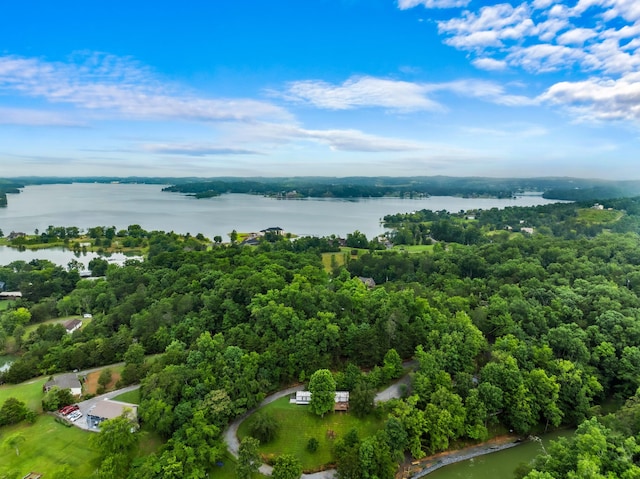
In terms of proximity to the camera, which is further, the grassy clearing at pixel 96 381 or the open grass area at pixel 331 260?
the open grass area at pixel 331 260

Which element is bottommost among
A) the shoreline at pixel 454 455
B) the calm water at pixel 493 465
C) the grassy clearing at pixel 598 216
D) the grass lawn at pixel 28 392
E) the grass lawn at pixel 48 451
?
the calm water at pixel 493 465

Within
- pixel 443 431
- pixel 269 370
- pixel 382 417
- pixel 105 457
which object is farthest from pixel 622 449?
pixel 105 457

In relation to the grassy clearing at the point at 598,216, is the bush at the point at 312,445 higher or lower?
lower

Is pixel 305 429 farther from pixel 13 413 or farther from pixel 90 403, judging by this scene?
pixel 13 413

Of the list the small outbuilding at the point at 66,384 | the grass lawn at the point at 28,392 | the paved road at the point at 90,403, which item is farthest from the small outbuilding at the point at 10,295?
the paved road at the point at 90,403

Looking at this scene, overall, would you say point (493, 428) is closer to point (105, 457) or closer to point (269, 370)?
point (269, 370)

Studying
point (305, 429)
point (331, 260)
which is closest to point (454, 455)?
point (305, 429)

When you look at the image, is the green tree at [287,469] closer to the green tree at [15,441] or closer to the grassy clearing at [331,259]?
the green tree at [15,441]
